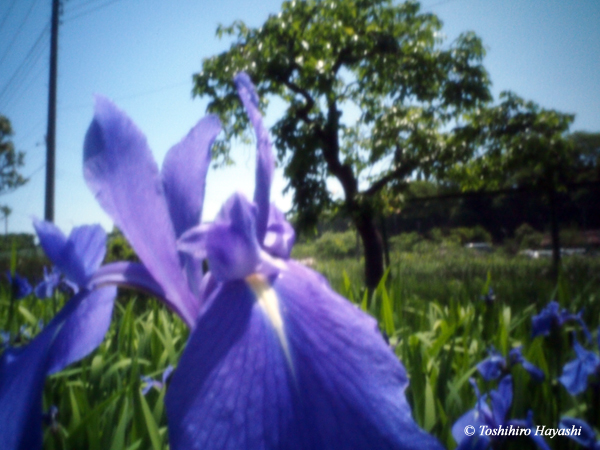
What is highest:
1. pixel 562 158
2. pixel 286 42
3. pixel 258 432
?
pixel 286 42

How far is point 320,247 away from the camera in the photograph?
1471 centimetres

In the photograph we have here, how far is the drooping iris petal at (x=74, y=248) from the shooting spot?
0.43m

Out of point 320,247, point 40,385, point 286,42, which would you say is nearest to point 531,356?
point 40,385

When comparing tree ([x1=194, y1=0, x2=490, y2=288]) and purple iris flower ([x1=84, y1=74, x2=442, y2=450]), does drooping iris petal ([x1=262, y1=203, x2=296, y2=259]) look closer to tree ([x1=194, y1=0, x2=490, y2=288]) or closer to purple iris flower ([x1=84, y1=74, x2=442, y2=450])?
purple iris flower ([x1=84, y1=74, x2=442, y2=450])

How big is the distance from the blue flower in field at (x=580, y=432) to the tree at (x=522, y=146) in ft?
16.6

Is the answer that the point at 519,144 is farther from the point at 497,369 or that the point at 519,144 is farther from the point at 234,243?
the point at 234,243

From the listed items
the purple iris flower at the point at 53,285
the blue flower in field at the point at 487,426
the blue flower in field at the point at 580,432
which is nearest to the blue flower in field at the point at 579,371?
the blue flower in field at the point at 580,432

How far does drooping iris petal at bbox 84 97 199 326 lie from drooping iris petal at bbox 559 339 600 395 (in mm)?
949

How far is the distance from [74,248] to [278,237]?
0.21 metres

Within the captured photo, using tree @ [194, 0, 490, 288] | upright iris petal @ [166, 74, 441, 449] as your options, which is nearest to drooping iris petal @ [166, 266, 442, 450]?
upright iris petal @ [166, 74, 441, 449]

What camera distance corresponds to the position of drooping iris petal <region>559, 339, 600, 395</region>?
97cm

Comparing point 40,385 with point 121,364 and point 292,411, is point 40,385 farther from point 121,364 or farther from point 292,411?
point 121,364

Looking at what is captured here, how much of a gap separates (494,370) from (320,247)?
13.6m

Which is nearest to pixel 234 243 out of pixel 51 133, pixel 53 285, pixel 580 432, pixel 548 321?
pixel 580 432
